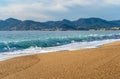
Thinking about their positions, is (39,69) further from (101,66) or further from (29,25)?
(29,25)

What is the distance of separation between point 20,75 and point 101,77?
312 centimetres

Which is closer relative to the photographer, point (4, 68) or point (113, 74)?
point (113, 74)

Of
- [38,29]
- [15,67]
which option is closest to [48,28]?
[38,29]

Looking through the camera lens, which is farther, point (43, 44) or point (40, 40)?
point (40, 40)

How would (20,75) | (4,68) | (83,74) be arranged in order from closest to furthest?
(83,74) → (20,75) → (4,68)

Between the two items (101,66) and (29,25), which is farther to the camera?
(29,25)

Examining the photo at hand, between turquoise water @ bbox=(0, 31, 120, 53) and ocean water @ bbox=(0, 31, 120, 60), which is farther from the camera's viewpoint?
turquoise water @ bbox=(0, 31, 120, 53)

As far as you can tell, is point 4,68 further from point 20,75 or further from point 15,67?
point 20,75

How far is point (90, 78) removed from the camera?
983 cm

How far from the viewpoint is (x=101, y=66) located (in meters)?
11.6

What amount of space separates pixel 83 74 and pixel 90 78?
2.16 feet

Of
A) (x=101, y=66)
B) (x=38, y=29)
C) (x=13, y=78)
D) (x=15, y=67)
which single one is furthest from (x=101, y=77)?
(x=38, y=29)

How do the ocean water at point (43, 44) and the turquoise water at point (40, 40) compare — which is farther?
the turquoise water at point (40, 40)

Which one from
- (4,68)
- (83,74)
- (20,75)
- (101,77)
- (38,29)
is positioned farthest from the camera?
(38,29)
